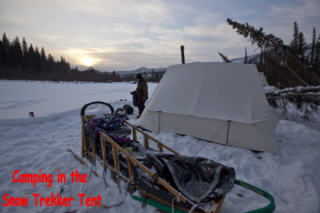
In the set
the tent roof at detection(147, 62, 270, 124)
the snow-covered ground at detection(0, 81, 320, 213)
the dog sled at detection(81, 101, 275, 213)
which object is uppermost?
the tent roof at detection(147, 62, 270, 124)

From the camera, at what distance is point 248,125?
349 cm

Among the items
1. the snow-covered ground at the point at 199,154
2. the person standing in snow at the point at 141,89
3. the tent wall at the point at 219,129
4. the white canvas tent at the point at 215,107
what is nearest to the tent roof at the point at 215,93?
the white canvas tent at the point at 215,107

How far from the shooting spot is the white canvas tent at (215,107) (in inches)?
139

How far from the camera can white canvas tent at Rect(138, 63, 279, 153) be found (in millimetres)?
3527

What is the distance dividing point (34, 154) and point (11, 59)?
5494cm

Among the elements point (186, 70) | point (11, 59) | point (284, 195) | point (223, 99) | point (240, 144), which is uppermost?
point (11, 59)

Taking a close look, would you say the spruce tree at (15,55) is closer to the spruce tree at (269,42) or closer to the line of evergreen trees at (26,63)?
the line of evergreen trees at (26,63)

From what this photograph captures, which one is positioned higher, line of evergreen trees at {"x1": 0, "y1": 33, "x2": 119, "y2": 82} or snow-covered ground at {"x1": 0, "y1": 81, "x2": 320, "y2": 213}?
line of evergreen trees at {"x1": 0, "y1": 33, "x2": 119, "y2": 82}

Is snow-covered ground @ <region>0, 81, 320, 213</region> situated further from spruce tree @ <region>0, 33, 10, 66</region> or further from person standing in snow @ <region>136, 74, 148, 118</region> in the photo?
spruce tree @ <region>0, 33, 10, 66</region>

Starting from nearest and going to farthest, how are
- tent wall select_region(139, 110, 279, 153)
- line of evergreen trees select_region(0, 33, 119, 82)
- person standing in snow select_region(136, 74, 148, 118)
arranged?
1. tent wall select_region(139, 110, 279, 153)
2. person standing in snow select_region(136, 74, 148, 118)
3. line of evergreen trees select_region(0, 33, 119, 82)

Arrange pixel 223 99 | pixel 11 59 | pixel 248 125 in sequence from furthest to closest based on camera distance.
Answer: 1. pixel 11 59
2. pixel 223 99
3. pixel 248 125

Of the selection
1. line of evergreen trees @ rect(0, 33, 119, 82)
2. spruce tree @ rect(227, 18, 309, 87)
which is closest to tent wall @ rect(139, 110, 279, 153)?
spruce tree @ rect(227, 18, 309, 87)

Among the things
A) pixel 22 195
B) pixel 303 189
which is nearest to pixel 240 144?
pixel 303 189

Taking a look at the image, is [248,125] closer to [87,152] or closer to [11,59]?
[87,152]
